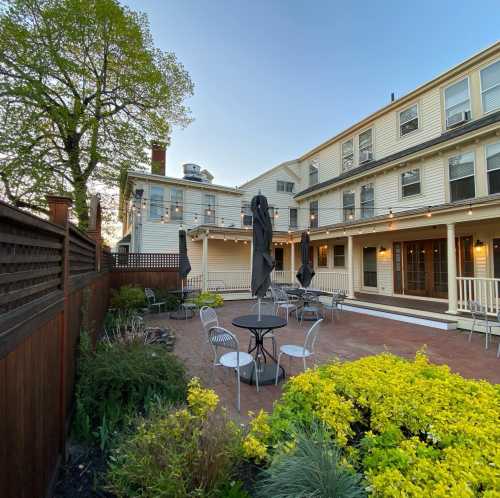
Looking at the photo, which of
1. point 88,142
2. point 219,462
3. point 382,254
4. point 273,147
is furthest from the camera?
point 273,147

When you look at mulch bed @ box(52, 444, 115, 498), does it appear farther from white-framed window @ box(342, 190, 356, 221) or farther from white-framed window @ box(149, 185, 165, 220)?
white-framed window @ box(342, 190, 356, 221)

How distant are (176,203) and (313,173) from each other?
27.0 feet

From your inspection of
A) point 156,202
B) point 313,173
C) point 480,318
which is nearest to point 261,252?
point 480,318

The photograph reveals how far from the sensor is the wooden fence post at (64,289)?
7.40 feet

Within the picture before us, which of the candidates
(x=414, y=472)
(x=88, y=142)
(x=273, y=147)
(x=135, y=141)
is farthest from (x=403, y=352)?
(x=273, y=147)

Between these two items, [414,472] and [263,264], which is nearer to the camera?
[414,472]

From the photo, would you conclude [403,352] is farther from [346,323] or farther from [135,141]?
[135,141]

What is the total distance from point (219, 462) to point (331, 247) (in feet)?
43.6

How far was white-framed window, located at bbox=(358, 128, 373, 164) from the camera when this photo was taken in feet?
39.7

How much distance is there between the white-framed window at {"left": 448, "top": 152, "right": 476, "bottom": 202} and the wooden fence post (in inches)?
428

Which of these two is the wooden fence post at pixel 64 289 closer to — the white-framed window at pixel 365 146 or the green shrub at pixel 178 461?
the green shrub at pixel 178 461

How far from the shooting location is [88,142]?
1098 cm

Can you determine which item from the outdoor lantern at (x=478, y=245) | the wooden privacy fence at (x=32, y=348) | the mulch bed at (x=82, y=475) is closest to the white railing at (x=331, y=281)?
the outdoor lantern at (x=478, y=245)

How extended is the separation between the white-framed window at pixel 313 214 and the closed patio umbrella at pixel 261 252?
10861 millimetres
